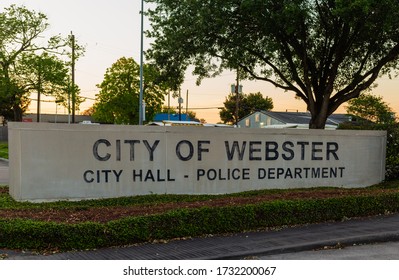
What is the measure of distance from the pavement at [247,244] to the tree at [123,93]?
36.7 meters

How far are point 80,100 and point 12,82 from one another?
250 inches

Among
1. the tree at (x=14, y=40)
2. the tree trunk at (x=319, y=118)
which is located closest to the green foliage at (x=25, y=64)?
the tree at (x=14, y=40)

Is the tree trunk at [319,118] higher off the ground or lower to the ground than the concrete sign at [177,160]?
higher

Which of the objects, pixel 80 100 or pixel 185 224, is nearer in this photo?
pixel 185 224

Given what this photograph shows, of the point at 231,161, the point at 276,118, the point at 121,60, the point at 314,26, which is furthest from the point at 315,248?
the point at 276,118

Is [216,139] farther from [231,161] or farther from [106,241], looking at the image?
[106,241]

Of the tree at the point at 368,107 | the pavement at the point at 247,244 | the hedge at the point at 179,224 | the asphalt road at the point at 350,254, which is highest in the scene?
the tree at the point at 368,107

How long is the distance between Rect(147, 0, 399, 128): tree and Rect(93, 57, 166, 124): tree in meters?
25.3

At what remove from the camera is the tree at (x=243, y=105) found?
9281 centimetres

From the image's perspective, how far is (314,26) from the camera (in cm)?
1716

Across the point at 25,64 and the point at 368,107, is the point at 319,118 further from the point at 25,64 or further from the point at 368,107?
the point at 368,107

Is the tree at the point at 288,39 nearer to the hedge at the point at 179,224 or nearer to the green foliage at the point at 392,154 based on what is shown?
the green foliage at the point at 392,154

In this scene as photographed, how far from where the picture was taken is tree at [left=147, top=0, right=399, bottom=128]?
552 inches

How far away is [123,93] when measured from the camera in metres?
44.7
